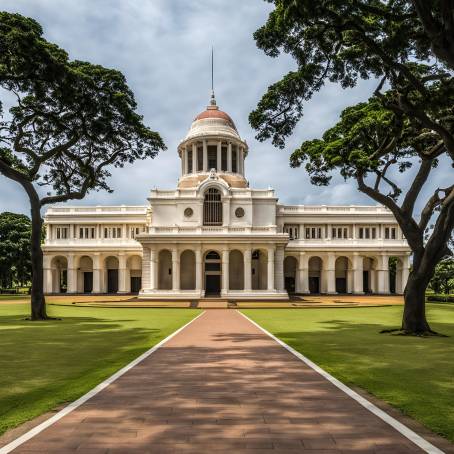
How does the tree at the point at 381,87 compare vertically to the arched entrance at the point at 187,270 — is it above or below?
above

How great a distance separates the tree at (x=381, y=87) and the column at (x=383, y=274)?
43.8 metres

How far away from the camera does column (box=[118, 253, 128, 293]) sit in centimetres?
6488

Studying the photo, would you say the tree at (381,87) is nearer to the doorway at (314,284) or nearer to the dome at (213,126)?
the dome at (213,126)

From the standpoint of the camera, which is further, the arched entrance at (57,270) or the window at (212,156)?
the arched entrance at (57,270)

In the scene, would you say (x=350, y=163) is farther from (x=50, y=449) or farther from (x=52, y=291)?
(x=52, y=291)

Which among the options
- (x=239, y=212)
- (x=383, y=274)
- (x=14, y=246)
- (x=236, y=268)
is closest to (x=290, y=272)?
(x=236, y=268)

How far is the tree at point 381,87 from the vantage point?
49.6 ft

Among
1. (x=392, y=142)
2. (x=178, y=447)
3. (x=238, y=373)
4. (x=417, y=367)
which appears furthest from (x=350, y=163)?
(x=178, y=447)

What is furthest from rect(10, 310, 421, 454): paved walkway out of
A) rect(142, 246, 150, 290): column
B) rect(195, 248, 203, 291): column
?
rect(142, 246, 150, 290): column

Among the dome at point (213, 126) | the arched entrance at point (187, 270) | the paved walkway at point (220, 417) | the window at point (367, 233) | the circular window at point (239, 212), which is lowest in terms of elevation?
the paved walkway at point (220, 417)

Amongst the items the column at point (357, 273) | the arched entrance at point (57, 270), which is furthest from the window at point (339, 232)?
the arched entrance at point (57, 270)

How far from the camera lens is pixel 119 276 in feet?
214

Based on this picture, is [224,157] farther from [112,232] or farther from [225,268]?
[112,232]

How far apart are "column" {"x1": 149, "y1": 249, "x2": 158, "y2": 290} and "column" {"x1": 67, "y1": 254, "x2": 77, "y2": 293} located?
17559mm
